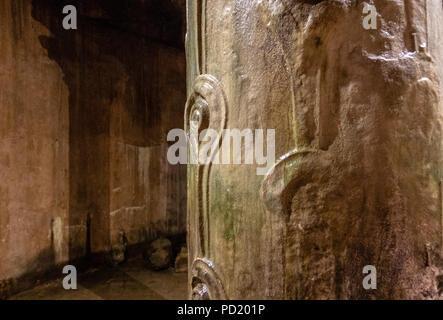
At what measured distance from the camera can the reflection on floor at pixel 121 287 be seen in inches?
141

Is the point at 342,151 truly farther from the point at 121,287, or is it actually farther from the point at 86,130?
the point at 86,130

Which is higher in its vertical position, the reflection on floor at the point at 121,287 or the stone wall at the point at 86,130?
the stone wall at the point at 86,130

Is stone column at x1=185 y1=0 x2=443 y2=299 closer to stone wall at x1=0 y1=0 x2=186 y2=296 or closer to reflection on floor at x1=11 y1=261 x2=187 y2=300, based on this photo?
reflection on floor at x1=11 y1=261 x2=187 y2=300

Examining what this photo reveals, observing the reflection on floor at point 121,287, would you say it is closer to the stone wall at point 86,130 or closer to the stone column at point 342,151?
the stone wall at point 86,130

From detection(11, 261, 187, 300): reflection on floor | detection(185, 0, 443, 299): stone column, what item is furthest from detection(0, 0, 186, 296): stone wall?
detection(185, 0, 443, 299): stone column

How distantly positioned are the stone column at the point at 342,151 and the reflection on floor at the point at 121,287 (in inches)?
113

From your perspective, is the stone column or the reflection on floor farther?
the reflection on floor

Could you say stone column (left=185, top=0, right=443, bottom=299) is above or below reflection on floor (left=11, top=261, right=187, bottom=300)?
above

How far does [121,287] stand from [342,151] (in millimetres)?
3714

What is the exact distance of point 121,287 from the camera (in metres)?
3.85

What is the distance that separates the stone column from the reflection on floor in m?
2.88

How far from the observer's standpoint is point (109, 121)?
4.53 metres

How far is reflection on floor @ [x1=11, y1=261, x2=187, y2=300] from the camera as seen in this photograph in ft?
11.8

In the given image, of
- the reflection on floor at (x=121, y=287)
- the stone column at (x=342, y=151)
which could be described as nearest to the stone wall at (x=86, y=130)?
the reflection on floor at (x=121, y=287)
